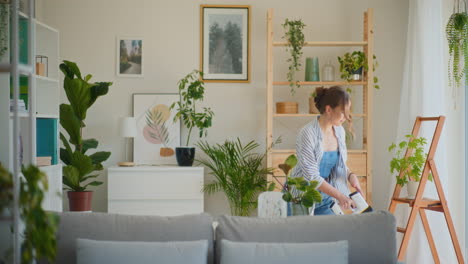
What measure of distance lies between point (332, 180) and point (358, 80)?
243 centimetres

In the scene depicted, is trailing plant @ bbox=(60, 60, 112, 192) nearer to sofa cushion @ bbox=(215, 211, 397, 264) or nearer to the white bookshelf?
the white bookshelf

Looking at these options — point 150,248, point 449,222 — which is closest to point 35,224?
point 150,248

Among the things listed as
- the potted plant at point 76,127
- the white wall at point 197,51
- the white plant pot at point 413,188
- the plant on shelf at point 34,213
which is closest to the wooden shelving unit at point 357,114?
the white wall at point 197,51

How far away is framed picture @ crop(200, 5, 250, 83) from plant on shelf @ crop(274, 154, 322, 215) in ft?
10.8

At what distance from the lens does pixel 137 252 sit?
7.68 feet

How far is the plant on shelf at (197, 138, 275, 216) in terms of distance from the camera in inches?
220

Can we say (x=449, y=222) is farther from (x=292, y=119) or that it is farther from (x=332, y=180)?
(x=292, y=119)

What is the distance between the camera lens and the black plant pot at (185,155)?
5.64m

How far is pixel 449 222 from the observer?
14.3 ft

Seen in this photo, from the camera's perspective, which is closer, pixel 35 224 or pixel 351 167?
pixel 35 224

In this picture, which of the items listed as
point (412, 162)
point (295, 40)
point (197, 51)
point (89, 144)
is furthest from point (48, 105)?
point (412, 162)

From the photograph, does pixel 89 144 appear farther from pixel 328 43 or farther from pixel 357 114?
pixel 357 114

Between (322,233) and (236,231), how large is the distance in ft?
1.33

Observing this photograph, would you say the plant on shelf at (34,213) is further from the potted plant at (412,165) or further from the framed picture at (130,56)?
the framed picture at (130,56)
